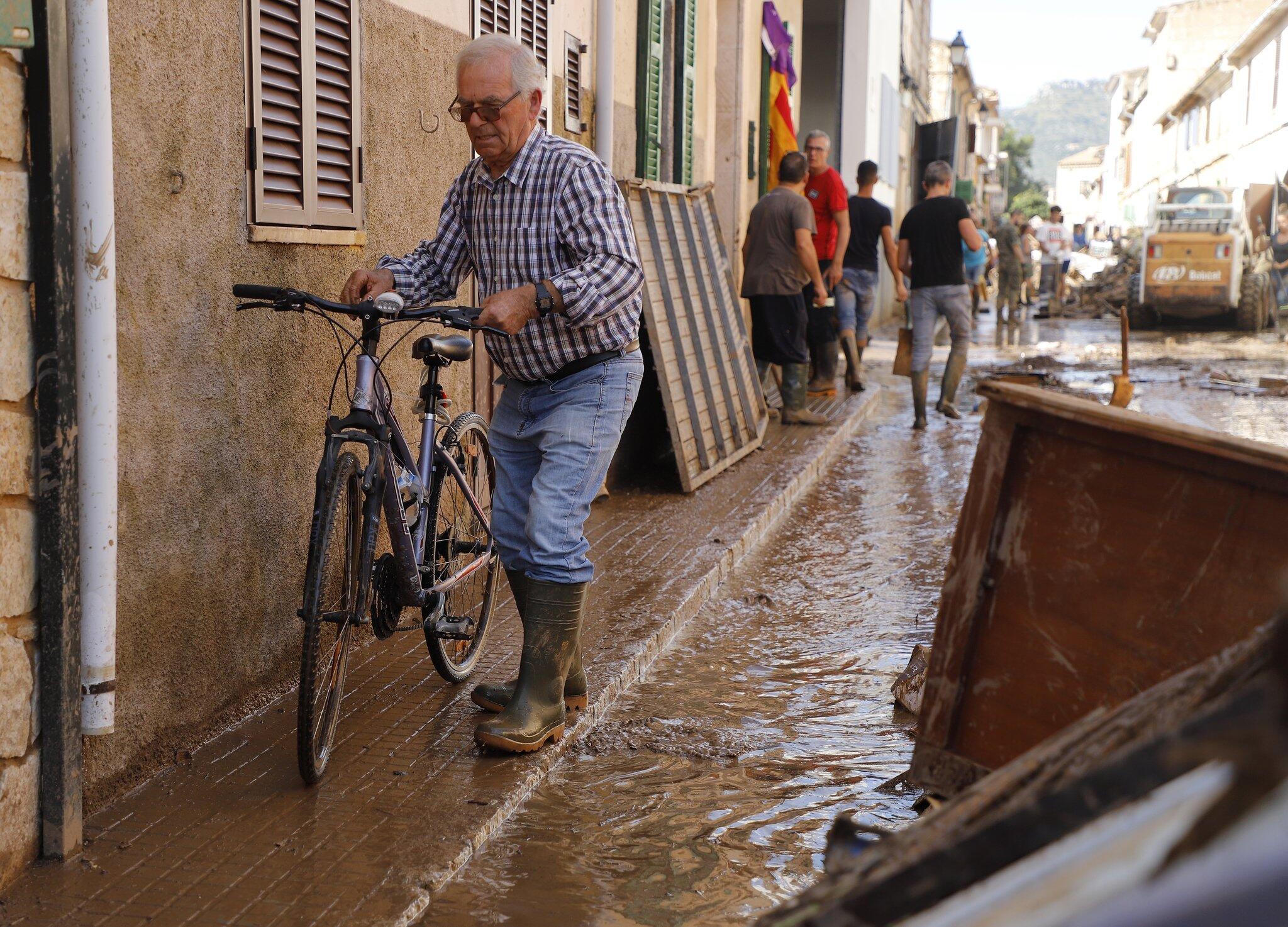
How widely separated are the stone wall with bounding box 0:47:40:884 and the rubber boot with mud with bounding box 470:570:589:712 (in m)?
1.46

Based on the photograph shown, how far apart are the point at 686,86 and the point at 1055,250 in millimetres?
22982

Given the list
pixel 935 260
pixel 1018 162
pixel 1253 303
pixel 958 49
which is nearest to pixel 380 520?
pixel 935 260

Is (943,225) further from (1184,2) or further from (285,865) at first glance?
(1184,2)

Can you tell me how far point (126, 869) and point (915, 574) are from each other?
443cm

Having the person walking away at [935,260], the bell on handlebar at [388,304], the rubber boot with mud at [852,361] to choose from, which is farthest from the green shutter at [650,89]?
the bell on handlebar at [388,304]

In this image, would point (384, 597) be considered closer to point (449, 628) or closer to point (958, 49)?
point (449, 628)

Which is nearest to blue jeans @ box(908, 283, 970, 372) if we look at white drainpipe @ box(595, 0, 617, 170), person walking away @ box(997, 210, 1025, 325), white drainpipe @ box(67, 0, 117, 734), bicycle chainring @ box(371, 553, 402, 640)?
white drainpipe @ box(595, 0, 617, 170)

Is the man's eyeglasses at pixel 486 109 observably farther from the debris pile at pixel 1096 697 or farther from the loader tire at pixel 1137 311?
the loader tire at pixel 1137 311

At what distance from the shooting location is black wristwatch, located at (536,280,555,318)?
12.3ft

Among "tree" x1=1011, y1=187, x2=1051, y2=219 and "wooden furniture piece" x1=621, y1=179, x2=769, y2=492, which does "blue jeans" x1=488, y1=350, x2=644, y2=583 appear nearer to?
"wooden furniture piece" x1=621, y1=179, x2=769, y2=492

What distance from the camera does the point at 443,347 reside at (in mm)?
3977

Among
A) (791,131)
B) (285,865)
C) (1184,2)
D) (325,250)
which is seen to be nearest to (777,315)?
(791,131)

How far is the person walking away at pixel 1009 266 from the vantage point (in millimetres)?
21484

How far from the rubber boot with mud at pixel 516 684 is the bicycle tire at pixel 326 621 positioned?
57 cm
